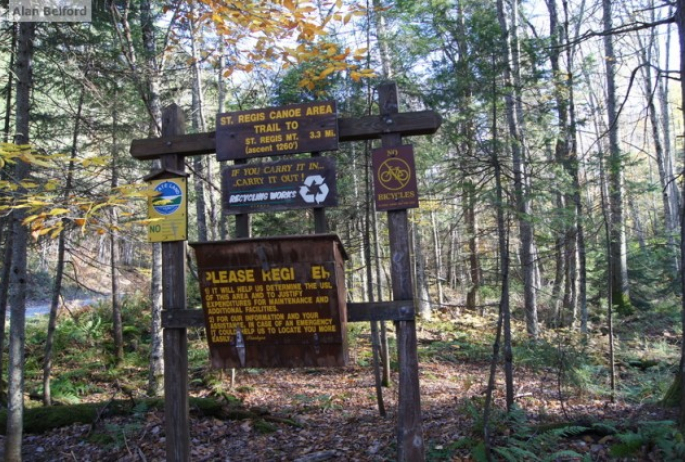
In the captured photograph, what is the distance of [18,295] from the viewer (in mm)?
6836

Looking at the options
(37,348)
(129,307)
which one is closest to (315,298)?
(37,348)

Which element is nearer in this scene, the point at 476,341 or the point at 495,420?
the point at 495,420

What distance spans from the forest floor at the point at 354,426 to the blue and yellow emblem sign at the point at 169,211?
3.27 m

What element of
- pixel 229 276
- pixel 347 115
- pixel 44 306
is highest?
pixel 347 115

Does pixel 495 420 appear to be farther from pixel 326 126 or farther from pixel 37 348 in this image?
pixel 37 348

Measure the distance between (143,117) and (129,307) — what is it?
7.98 meters

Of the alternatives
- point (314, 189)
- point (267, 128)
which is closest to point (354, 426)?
point (314, 189)

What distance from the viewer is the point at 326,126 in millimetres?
5062

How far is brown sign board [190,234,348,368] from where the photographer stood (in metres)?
4.81

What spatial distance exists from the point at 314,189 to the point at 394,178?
85cm

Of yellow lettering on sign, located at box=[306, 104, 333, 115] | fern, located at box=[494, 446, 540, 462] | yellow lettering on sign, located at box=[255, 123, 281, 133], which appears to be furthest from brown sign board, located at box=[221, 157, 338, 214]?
fern, located at box=[494, 446, 540, 462]

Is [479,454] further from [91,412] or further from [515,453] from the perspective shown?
[91,412]

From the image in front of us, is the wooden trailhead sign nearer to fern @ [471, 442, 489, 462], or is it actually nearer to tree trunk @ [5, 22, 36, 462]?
fern @ [471, 442, 489, 462]

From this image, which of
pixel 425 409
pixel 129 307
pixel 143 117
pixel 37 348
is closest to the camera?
pixel 425 409
